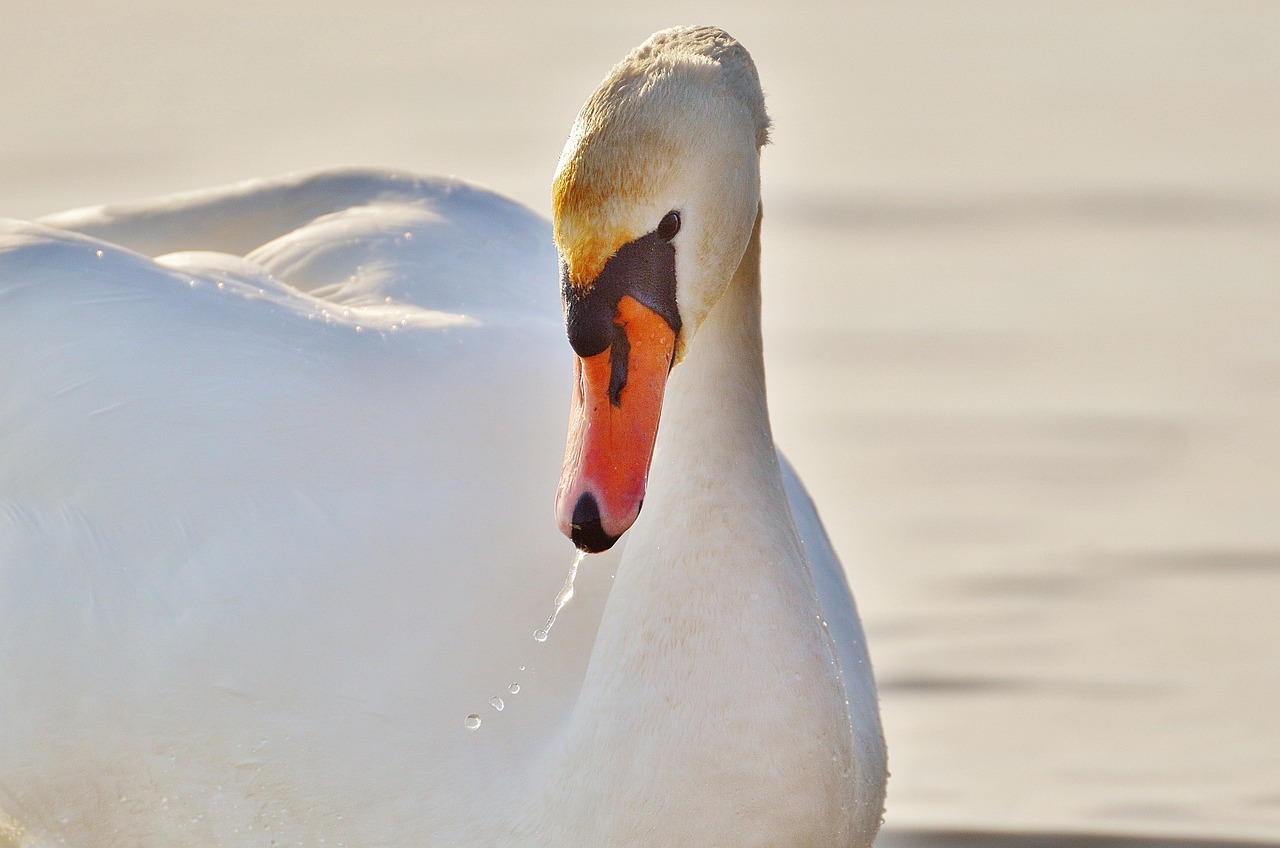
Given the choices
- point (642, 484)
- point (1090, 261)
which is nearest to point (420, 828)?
point (642, 484)

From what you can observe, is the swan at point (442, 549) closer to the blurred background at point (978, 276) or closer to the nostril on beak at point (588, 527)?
the nostril on beak at point (588, 527)

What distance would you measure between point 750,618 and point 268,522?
100 cm

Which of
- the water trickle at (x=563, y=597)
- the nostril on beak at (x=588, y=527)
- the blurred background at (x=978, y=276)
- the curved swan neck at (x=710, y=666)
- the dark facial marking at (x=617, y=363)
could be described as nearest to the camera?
the nostril on beak at (x=588, y=527)

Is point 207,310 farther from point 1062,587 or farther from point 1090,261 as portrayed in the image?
point 1090,261

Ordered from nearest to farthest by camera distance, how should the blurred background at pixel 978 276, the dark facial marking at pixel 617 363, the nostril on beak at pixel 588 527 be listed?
1. the nostril on beak at pixel 588 527
2. the dark facial marking at pixel 617 363
3. the blurred background at pixel 978 276

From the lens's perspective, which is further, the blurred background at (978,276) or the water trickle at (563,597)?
the blurred background at (978,276)

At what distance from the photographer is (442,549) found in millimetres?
4609

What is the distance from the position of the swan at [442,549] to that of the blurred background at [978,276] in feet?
3.75

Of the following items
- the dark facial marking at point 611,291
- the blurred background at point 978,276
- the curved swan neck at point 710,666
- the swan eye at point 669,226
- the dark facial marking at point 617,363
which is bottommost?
the curved swan neck at point 710,666

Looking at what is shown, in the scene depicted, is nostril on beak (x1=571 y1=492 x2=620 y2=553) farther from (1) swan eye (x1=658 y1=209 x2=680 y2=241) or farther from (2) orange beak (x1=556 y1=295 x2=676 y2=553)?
(1) swan eye (x1=658 y1=209 x2=680 y2=241)

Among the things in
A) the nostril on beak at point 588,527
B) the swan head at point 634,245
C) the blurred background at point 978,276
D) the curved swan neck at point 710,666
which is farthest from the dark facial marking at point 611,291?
the blurred background at point 978,276

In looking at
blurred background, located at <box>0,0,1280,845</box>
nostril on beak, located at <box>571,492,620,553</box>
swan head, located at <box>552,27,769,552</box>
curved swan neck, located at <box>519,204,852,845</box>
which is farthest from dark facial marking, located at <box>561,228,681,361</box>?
blurred background, located at <box>0,0,1280,845</box>

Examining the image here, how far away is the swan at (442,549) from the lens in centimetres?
393

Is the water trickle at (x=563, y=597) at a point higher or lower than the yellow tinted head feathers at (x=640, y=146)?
lower
